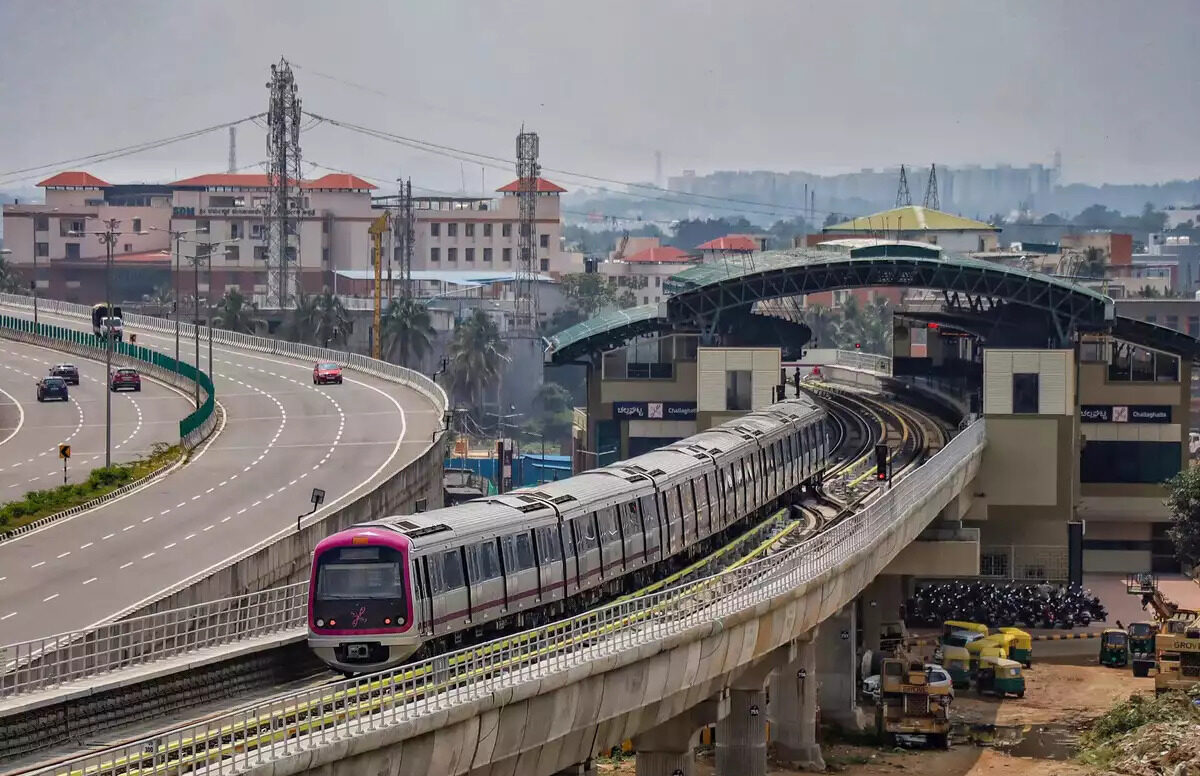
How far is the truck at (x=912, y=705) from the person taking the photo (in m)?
65.2

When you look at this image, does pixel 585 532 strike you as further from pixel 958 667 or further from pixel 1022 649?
pixel 1022 649

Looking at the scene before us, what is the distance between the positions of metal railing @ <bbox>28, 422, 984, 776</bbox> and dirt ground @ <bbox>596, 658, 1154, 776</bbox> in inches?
420

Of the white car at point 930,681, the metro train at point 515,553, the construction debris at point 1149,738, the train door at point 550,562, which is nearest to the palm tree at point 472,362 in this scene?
the white car at point 930,681

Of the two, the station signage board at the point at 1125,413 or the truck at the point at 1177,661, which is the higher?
the station signage board at the point at 1125,413

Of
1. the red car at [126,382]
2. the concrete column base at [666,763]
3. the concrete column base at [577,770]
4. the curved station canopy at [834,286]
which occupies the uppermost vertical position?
the curved station canopy at [834,286]

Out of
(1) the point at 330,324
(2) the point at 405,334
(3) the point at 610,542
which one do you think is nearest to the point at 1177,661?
(3) the point at 610,542

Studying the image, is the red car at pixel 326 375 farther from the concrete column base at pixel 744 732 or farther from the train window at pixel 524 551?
the train window at pixel 524 551

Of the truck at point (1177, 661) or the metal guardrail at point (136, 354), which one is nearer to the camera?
the truck at point (1177, 661)

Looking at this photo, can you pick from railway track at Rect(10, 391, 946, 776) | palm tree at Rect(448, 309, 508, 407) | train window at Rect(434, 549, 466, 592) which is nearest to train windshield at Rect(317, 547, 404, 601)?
train window at Rect(434, 549, 466, 592)

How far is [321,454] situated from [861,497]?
24.8m

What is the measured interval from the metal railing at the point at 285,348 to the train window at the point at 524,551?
5778 centimetres

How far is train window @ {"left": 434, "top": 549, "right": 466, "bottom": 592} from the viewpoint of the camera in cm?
3888

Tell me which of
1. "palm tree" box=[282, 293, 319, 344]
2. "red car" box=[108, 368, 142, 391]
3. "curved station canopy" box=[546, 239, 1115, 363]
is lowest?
"red car" box=[108, 368, 142, 391]

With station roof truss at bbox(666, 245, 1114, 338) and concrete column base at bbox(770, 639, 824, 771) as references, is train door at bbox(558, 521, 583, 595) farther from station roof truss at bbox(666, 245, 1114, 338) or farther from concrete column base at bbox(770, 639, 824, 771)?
station roof truss at bbox(666, 245, 1114, 338)
